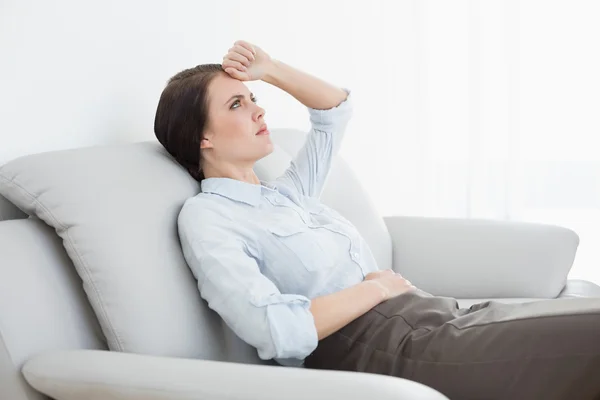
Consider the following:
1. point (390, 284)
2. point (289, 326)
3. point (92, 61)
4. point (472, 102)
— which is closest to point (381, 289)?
point (390, 284)

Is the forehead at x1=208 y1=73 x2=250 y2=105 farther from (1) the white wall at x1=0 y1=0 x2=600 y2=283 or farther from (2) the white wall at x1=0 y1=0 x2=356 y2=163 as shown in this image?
(1) the white wall at x1=0 y1=0 x2=600 y2=283

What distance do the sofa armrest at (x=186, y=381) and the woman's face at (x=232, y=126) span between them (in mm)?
654

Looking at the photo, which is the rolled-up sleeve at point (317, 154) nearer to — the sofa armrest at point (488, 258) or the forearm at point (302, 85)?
the forearm at point (302, 85)

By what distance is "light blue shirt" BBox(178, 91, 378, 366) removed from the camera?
59.9 inches

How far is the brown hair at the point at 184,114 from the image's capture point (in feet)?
6.15

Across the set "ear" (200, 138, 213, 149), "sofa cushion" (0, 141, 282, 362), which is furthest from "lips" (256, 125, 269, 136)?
"sofa cushion" (0, 141, 282, 362)

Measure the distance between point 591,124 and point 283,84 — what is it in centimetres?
186

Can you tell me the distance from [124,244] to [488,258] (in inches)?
47.4

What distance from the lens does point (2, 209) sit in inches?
64.3

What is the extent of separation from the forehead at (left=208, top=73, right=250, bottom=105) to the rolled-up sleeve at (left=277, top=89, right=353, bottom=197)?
301 mm

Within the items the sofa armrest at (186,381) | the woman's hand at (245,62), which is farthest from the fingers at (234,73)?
the sofa armrest at (186,381)

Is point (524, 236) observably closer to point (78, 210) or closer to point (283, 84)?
point (283, 84)

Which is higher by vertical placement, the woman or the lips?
the lips

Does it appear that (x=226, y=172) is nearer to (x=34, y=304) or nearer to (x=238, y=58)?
(x=238, y=58)
